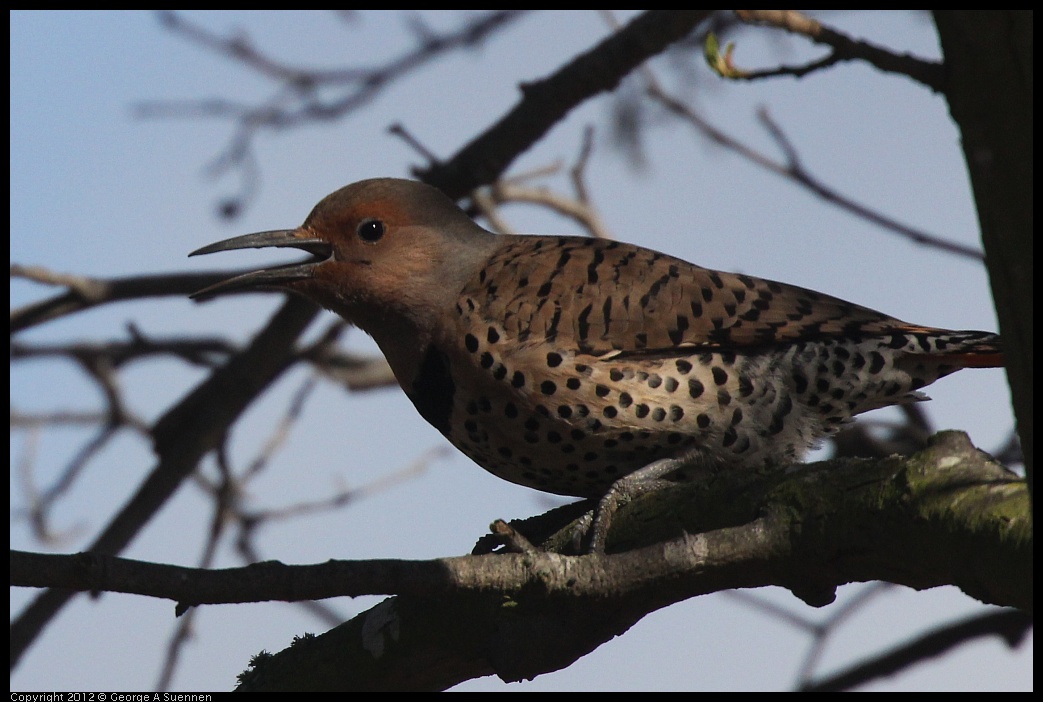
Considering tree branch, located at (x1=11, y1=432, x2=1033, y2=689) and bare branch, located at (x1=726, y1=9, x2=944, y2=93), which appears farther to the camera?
tree branch, located at (x1=11, y1=432, x2=1033, y2=689)

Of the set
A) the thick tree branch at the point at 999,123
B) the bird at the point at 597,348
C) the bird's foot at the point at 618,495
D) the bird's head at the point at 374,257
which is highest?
the bird's head at the point at 374,257

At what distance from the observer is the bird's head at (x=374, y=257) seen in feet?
16.1

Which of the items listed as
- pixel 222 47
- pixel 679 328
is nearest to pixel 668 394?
pixel 679 328

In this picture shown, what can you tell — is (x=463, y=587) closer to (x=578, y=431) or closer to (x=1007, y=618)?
(x=578, y=431)

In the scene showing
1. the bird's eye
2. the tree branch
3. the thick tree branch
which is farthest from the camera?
the bird's eye

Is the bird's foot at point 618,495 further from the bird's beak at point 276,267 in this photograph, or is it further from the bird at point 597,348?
the bird's beak at point 276,267

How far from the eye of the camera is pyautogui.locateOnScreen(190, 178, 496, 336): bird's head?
194 inches

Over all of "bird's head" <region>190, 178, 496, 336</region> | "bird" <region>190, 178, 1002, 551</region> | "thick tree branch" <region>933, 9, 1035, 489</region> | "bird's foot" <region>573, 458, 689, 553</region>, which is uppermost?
"bird's head" <region>190, 178, 496, 336</region>

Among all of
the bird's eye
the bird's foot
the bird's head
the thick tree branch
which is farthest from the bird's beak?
the thick tree branch

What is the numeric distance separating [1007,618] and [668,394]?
1661mm

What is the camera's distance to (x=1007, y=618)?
15.3ft

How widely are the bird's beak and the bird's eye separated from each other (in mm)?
148

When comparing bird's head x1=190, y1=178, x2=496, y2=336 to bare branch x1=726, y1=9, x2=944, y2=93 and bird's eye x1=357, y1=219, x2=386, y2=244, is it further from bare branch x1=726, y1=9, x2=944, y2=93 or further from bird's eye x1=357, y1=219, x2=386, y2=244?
bare branch x1=726, y1=9, x2=944, y2=93

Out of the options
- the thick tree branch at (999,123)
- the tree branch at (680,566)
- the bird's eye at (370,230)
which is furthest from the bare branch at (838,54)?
the bird's eye at (370,230)
